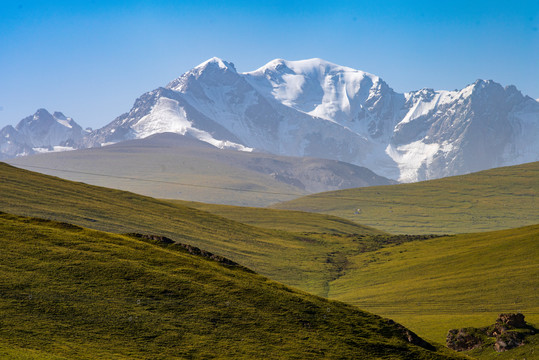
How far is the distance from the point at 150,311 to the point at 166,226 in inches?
4800

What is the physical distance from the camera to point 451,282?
117 metres

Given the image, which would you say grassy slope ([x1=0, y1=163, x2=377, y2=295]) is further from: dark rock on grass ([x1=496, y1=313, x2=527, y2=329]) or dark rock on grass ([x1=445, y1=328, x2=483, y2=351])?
dark rock on grass ([x1=496, y1=313, x2=527, y2=329])

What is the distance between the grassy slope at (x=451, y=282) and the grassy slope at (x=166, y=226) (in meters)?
12.2

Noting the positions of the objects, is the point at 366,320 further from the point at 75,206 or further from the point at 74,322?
the point at 75,206

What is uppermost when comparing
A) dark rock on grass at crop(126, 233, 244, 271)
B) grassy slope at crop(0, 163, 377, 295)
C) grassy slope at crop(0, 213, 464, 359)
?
grassy slope at crop(0, 163, 377, 295)

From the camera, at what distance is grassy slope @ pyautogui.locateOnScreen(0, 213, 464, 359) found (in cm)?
4688

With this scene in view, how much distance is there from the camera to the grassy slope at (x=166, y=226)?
147 m

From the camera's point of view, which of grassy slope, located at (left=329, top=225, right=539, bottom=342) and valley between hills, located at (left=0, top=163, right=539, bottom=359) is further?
grassy slope, located at (left=329, top=225, right=539, bottom=342)

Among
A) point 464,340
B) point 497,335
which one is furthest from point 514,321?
point 464,340

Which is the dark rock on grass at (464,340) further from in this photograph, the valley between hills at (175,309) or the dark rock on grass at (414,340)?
the dark rock on grass at (414,340)

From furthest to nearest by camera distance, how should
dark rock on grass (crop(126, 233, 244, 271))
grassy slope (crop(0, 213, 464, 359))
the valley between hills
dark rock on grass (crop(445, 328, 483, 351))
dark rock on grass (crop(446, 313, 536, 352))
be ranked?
dark rock on grass (crop(126, 233, 244, 271)), dark rock on grass (crop(445, 328, 483, 351)), dark rock on grass (crop(446, 313, 536, 352)), the valley between hills, grassy slope (crop(0, 213, 464, 359))

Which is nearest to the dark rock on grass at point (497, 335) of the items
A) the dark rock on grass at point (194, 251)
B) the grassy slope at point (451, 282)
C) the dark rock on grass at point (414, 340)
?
the grassy slope at point (451, 282)

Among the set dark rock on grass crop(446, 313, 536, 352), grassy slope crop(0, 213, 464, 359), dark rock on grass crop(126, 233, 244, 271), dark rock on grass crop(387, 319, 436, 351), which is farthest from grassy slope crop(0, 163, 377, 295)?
grassy slope crop(0, 213, 464, 359)

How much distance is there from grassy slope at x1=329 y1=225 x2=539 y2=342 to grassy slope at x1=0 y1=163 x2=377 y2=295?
12191mm
